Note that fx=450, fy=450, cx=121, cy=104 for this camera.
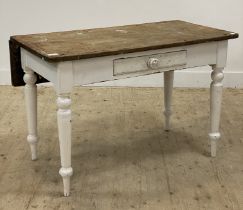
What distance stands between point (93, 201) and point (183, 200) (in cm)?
44

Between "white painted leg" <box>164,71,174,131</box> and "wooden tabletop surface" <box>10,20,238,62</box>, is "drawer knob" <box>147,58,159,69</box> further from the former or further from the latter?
"white painted leg" <box>164,71,174,131</box>

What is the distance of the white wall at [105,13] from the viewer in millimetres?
3820

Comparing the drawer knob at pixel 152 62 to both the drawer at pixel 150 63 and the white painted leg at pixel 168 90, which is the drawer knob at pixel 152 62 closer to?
the drawer at pixel 150 63

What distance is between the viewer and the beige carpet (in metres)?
2.21

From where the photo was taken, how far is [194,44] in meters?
2.26

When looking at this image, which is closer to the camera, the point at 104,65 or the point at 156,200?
the point at 104,65

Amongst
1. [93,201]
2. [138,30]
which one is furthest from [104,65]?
[93,201]

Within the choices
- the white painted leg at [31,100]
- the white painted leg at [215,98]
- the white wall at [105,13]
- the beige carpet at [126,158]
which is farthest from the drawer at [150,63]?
the white wall at [105,13]

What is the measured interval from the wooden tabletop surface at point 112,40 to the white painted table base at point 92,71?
4 cm

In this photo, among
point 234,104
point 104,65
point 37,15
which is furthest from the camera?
point 37,15

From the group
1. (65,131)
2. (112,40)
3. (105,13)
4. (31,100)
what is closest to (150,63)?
(112,40)

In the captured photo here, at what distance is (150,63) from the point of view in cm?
213

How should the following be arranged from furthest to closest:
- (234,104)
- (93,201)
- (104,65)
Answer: (234,104) < (93,201) < (104,65)

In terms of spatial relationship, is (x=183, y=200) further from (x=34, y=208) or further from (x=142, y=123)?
(x=142, y=123)
